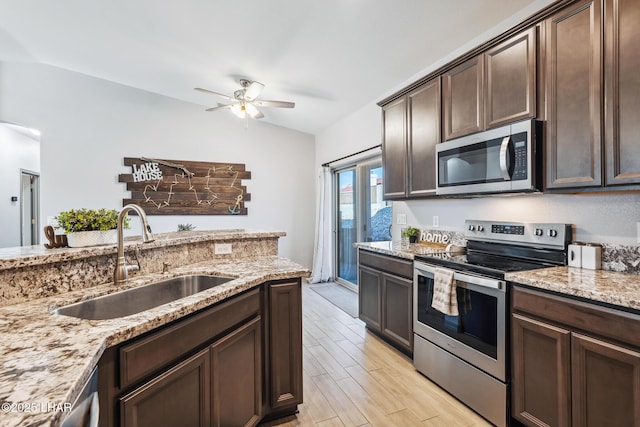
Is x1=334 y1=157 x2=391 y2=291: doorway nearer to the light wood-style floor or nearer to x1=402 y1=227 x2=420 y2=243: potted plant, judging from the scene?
x1=402 y1=227 x2=420 y2=243: potted plant

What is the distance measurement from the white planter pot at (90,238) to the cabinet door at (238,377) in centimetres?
85

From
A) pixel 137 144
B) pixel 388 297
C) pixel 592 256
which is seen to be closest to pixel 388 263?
pixel 388 297

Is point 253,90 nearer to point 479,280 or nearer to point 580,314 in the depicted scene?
point 479,280

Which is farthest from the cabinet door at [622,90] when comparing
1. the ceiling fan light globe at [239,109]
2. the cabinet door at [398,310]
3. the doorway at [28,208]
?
the doorway at [28,208]

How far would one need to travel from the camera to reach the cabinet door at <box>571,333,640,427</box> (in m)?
1.30

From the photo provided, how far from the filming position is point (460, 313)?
83.3 inches

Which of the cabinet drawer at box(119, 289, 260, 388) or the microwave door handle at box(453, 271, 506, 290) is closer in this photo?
the cabinet drawer at box(119, 289, 260, 388)

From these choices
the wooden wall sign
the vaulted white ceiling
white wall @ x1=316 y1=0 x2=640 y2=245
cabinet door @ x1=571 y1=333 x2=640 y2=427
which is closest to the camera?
cabinet door @ x1=571 y1=333 x2=640 y2=427

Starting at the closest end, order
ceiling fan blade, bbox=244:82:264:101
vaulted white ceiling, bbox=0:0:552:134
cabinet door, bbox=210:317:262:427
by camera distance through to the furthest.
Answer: cabinet door, bbox=210:317:262:427, vaulted white ceiling, bbox=0:0:552:134, ceiling fan blade, bbox=244:82:264:101

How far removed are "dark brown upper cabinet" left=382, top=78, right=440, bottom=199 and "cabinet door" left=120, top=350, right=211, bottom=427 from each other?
224 centimetres

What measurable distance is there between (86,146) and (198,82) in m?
2.08

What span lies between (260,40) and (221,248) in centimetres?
206

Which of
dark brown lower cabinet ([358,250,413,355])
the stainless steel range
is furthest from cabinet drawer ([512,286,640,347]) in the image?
dark brown lower cabinet ([358,250,413,355])

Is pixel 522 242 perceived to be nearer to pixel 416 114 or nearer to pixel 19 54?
pixel 416 114
